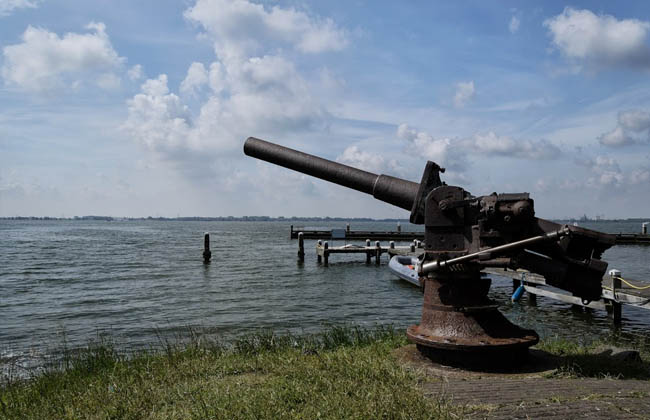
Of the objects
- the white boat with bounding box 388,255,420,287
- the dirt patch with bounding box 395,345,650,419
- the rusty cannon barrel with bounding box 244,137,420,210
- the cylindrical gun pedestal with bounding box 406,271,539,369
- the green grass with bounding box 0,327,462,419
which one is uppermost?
the rusty cannon barrel with bounding box 244,137,420,210

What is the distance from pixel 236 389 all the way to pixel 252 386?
22 centimetres

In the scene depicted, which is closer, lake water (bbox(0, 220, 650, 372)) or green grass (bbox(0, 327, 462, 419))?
green grass (bbox(0, 327, 462, 419))

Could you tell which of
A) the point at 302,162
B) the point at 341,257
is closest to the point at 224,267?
the point at 341,257

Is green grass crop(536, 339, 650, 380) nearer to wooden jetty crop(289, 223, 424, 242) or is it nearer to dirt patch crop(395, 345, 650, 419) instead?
dirt patch crop(395, 345, 650, 419)

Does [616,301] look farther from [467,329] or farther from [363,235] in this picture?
[363,235]

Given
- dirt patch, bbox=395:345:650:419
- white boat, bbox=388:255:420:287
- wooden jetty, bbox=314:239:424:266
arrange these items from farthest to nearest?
wooden jetty, bbox=314:239:424:266, white boat, bbox=388:255:420:287, dirt patch, bbox=395:345:650:419

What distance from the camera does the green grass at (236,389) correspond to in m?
4.42

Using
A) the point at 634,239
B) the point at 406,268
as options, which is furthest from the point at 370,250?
the point at 634,239

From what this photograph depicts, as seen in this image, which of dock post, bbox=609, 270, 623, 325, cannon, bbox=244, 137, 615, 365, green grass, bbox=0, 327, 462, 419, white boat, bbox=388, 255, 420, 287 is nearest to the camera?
green grass, bbox=0, 327, 462, 419

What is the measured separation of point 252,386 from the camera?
5438mm

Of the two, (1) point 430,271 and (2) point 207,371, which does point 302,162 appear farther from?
(2) point 207,371

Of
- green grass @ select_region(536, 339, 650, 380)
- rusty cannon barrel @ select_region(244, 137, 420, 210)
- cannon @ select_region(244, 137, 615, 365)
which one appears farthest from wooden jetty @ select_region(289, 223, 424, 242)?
cannon @ select_region(244, 137, 615, 365)

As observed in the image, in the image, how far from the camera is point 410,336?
6.12m

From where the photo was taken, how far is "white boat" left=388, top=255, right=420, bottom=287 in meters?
25.2
